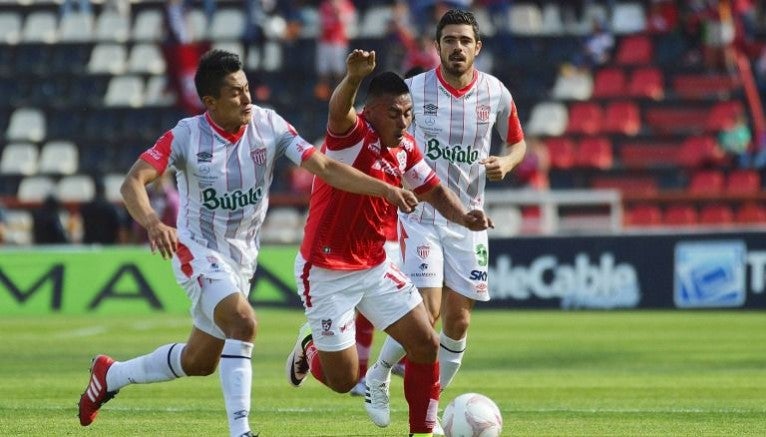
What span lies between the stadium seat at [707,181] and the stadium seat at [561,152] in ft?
6.98

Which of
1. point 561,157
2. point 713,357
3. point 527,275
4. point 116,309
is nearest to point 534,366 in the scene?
point 713,357

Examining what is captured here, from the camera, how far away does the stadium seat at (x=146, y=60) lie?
96.7ft

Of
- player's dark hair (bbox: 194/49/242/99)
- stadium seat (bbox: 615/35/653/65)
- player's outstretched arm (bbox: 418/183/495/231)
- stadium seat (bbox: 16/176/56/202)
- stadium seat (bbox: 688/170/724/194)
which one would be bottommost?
stadium seat (bbox: 16/176/56/202)

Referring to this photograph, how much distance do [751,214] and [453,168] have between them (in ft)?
48.7

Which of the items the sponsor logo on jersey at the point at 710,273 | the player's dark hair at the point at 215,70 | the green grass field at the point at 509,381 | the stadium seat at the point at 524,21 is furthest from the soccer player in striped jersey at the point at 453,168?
the stadium seat at the point at 524,21

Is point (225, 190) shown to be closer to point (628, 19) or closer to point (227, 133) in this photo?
point (227, 133)

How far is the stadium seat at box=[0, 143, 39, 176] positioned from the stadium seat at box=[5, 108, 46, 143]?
19 cm

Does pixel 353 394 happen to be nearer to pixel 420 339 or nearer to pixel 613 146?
pixel 420 339

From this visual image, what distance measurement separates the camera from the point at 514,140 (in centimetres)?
1024

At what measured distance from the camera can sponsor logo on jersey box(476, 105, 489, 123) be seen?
32.8 feet

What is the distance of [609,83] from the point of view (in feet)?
89.8

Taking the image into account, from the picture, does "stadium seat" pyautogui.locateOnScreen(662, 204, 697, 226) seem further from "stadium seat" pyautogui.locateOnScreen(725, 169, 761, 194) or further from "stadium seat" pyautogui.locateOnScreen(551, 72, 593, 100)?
"stadium seat" pyautogui.locateOnScreen(551, 72, 593, 100)

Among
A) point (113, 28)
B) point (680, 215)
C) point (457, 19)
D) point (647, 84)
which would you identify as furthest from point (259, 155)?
point (113, 28)

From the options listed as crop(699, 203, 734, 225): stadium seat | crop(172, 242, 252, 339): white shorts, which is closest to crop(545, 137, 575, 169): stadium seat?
crop(699, 203, 734, 225): stadium seat
